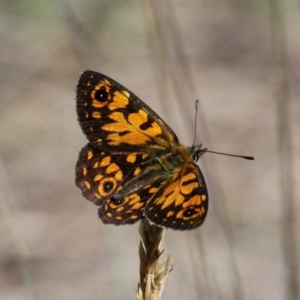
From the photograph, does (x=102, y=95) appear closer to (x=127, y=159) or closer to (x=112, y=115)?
(x=112, y=115)

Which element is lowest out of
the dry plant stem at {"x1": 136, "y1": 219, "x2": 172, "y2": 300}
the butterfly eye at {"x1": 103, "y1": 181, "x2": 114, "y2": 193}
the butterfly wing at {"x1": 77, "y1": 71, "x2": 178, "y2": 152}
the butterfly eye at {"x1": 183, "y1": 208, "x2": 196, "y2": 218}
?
the dry plant stem at {"x1": 136, "y1": 219, "x2": 172, "y2": 300}

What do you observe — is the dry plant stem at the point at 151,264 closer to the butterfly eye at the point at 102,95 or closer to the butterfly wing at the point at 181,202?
the butterfly wing at the point at 181,202

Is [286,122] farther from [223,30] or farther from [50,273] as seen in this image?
[223,30]

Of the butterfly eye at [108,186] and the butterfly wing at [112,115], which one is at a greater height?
the butterfly wing at [112,115]

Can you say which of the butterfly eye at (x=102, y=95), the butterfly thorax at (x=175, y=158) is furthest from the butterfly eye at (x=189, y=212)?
the butterfly eye at (x=102, y=95)

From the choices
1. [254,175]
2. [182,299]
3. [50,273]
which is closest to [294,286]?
[182,299]

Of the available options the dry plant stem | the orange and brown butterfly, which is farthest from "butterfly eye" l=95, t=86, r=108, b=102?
the dry plant stem

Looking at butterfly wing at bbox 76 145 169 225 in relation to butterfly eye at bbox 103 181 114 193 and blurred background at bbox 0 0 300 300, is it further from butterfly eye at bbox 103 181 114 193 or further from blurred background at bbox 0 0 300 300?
blurred background at bbox 0 0 300 300
